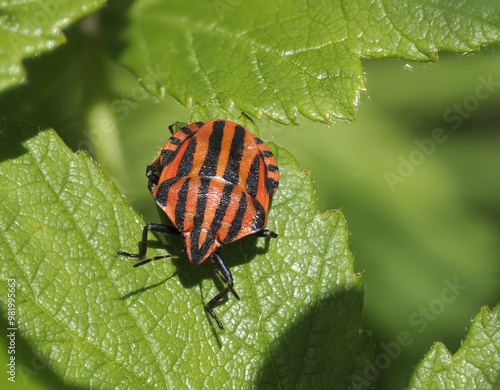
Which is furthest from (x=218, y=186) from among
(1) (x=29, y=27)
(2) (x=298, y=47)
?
(1) (x=29, y=27)

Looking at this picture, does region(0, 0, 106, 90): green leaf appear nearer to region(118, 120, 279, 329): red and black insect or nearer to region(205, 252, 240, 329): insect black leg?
region(118, 120, 279, 329): red and black insect

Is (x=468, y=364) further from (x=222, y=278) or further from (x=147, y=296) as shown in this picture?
(x=147, y=296)

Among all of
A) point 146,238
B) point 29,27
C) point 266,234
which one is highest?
point 29,27

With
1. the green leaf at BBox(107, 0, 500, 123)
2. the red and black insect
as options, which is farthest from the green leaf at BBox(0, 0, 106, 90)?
the red and black insect

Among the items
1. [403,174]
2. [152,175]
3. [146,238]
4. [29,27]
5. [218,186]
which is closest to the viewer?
[29,27]

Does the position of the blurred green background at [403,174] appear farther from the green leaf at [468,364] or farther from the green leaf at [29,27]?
the green leaf at [468,364]

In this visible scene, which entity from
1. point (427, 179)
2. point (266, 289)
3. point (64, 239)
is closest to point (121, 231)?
point (64, 239)
